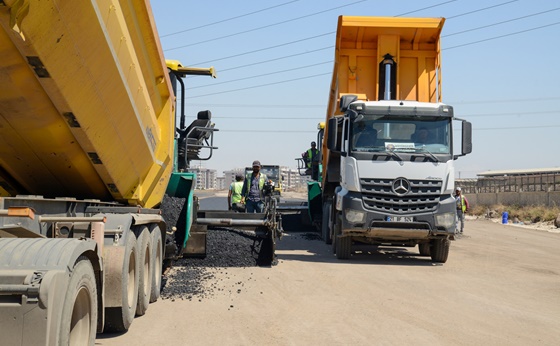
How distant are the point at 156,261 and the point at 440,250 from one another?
7.05 metres

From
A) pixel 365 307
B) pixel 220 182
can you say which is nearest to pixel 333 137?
pixel 365 307

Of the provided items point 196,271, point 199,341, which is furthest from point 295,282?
point 199,341

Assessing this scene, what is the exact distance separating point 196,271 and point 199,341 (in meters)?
4.60

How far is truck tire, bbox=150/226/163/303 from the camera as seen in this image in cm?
799

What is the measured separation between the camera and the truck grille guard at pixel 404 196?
12797 millimetres

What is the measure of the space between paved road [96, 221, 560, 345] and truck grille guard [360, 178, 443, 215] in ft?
3.48

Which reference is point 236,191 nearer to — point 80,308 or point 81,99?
point 81,99

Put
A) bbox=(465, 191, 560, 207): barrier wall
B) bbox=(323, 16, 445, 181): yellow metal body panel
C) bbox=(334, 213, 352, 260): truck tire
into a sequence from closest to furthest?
bbox=(334, 213, 352, 260): truck tire < bbox=(323, 16, 445, 181): yellow metal body panel < bbox=(465, 191, 560, 207): barrier wall

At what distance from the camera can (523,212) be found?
38.2m

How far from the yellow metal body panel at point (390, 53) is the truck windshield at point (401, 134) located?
52.5 inches

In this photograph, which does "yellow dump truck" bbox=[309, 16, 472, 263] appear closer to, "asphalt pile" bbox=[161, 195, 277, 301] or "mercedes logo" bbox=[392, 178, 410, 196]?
"mercedes logo" bbox=[392, 178, 410, 196]

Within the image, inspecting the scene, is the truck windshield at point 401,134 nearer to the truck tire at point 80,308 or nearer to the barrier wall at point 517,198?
the truck tire at point 80,308

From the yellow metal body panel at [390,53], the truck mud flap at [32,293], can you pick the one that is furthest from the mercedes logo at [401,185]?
the truck mud flap at [32,293]

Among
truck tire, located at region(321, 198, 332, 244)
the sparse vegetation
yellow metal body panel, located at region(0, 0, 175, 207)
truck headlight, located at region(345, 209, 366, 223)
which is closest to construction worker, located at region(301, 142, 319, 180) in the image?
truck tire, located at region(321, 198, 332, 244)
